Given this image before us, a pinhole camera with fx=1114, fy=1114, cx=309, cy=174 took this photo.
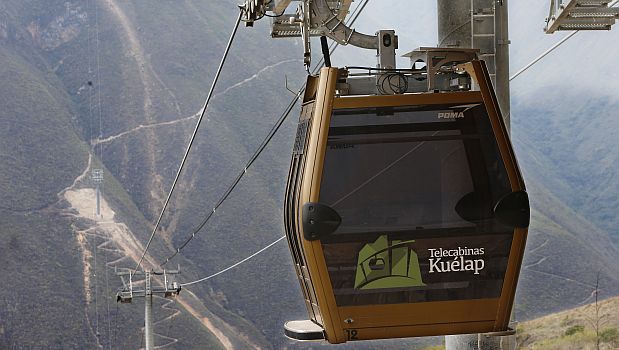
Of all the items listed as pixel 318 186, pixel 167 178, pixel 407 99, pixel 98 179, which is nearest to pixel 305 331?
pixel 318 186

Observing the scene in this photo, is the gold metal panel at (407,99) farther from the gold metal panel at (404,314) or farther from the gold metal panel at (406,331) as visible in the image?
the gold metal panel at (406,331)

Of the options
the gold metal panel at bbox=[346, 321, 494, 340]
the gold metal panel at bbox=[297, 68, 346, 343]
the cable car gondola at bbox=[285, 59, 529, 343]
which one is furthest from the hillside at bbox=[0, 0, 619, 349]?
the gold metal panel at bbox=[297, 68, 346, 343]

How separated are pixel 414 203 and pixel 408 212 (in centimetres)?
7

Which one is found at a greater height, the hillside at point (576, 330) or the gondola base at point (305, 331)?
the gondola base at point (305, 331)

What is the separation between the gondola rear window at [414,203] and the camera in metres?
6.05

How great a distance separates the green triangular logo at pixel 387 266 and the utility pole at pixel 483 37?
1.15 metres

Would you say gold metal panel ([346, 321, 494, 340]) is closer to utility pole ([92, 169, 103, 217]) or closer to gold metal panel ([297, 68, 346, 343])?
gold metal panel ([297, 68, 346, 343])

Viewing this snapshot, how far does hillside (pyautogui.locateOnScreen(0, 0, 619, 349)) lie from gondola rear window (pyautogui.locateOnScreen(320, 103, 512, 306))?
3596 cm

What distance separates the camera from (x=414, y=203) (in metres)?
6.14

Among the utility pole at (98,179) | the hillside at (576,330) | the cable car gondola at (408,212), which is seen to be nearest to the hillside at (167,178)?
the utility pole at (98,179)

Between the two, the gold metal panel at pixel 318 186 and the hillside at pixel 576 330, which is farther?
the hillside at pixel 576 330

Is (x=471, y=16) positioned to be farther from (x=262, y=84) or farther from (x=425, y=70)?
(x=262, y=84)

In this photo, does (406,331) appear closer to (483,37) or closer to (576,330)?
(483,37)

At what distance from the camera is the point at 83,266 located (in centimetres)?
5722
